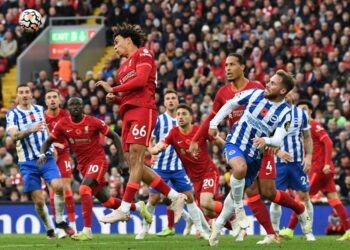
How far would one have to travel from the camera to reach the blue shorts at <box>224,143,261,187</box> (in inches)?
568

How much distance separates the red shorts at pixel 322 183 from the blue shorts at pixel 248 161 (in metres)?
4.57

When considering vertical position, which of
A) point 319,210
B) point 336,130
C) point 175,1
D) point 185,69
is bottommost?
point 319,210

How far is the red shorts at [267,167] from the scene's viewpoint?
15.7 meters

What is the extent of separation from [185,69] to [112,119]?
8.49 feet

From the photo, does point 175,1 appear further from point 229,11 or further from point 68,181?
point 68,181

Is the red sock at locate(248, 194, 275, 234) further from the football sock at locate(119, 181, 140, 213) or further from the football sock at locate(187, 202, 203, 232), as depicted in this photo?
the football sock at locate(187, 202, 203, 232)

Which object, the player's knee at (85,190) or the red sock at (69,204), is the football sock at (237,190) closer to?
the player's knee at (85,190)

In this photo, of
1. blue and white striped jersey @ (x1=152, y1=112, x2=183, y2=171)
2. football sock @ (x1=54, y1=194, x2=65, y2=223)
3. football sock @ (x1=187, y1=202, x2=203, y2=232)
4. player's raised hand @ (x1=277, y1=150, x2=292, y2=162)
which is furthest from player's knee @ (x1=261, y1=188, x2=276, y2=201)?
football sock @ (x1=54, y1=194, x2=65, y2=223)

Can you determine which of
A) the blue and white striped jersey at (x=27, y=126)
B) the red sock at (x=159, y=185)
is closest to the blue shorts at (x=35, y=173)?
the blue and white striped jersey at (x=27, y=126)

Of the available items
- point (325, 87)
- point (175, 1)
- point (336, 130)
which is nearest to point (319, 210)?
point (336, 130)

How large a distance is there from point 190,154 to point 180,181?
90 centimetres

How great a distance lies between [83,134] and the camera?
59.0 ft

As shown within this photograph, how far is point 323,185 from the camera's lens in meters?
19.4

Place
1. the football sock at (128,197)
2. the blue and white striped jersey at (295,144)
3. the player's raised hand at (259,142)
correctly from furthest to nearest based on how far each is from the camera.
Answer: the blue and white striped jersey at (295,144), the football sock at (128,197), the player's raised hand at (259,142)
